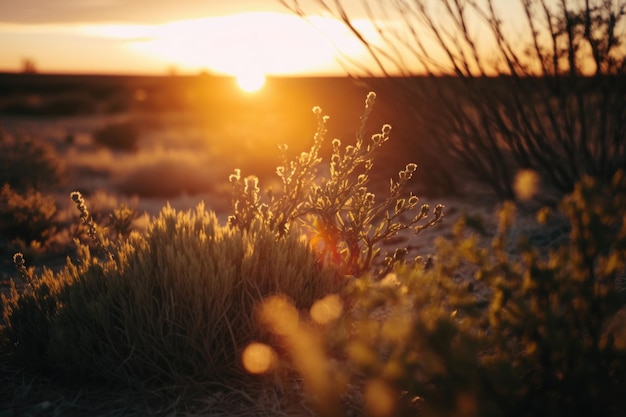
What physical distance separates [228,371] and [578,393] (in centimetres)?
165

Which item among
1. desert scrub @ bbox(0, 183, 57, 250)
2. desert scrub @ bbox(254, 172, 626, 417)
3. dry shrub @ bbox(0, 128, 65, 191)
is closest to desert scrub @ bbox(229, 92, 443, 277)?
desert scrub @ bbox(254, 172, 626, 417)

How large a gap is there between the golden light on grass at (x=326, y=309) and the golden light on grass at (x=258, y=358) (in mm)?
363

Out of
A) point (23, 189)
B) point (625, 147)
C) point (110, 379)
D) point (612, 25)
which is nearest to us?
point (110, 379)

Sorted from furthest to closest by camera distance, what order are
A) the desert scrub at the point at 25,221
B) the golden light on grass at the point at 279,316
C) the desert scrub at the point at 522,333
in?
the desert scrub at the point at 25,221 → the golden light on grass at the point at 279,316 → the desert scrub at the point at 522,333

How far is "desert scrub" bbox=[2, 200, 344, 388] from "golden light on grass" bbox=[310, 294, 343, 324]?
71mm

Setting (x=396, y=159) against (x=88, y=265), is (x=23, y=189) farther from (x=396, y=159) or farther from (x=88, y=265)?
(x=88, y=265)

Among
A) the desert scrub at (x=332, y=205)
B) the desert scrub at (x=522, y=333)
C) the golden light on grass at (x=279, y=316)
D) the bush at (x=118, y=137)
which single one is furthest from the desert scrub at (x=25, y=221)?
the bush at (x=118, y=137)

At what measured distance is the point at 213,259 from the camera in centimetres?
337

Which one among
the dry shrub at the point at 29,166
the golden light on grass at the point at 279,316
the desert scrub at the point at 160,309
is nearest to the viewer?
the desert scrub at the point at 160,309

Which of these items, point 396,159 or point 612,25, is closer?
point 612,25

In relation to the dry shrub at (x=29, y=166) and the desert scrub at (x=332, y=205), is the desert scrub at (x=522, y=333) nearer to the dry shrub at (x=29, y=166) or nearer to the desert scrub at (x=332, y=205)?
the desert scrub at (x=332, y=205)

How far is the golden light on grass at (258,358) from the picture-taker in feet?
10.2

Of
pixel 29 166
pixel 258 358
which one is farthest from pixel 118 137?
pixel 258 358

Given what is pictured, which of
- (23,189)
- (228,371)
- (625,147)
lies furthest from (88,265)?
(23,189)
